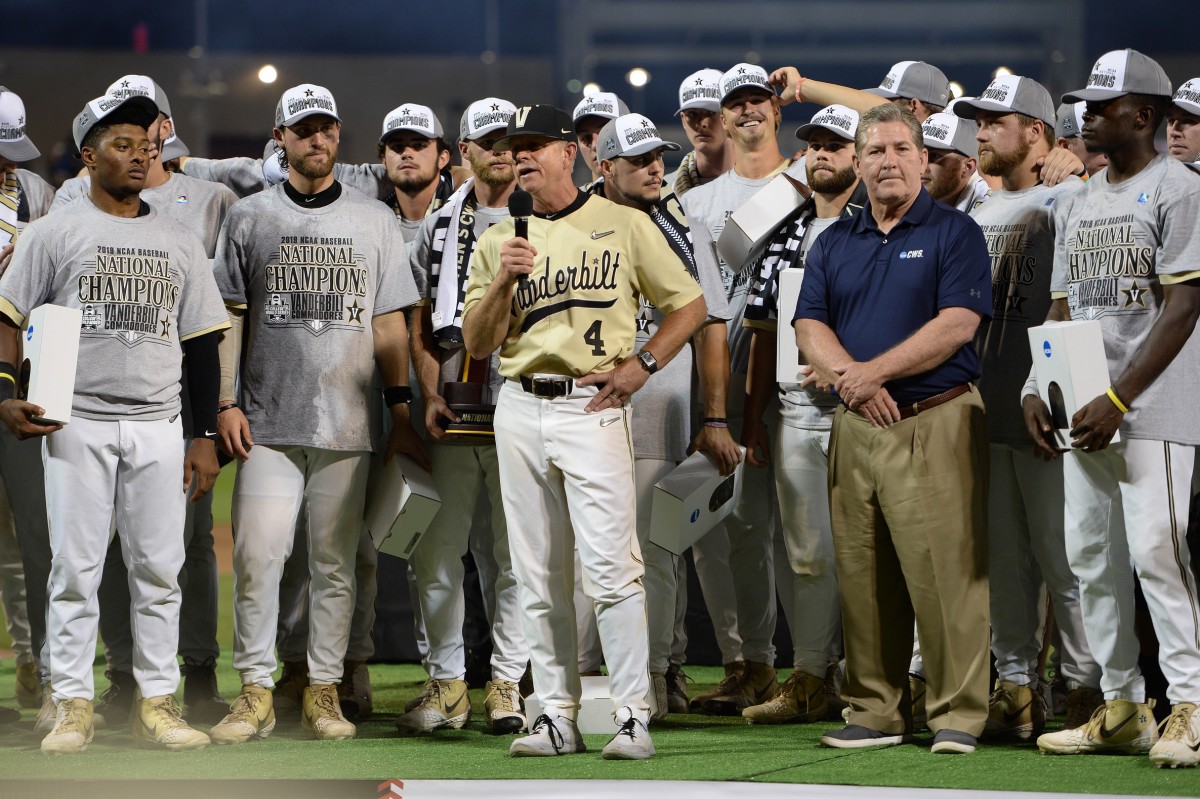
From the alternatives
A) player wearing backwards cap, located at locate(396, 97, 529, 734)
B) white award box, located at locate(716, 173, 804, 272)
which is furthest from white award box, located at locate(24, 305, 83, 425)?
white award box, located at locate(716, 173, 804, 272)

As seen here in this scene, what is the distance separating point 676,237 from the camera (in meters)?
4.64

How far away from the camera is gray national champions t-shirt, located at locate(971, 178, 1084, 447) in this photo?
174 inches

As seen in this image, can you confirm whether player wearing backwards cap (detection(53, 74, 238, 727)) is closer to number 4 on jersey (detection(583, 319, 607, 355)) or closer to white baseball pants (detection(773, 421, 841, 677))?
number 4 on jersey (detection(583, 319, 607, 355))

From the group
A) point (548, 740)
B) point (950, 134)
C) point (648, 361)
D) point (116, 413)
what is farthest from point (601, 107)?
point (548, 740)

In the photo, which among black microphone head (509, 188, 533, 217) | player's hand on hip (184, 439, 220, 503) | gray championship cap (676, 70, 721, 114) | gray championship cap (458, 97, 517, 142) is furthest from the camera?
gray championship cap (676, 70, 721, 114)

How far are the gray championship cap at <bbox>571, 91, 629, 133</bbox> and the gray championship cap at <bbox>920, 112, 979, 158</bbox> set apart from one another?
1364 millimetres

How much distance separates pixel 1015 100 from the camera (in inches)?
180

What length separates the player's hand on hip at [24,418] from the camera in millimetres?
3977

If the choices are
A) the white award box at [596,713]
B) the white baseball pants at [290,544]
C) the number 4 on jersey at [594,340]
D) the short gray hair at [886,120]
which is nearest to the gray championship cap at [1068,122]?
the short gray hair at [886,120]

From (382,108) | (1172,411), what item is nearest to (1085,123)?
(1172,411)

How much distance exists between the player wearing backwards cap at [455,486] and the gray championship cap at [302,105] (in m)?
0.51

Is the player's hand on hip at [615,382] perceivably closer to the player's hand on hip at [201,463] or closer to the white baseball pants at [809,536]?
the white baseball pants at [809,536]

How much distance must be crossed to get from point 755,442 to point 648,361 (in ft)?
3.26

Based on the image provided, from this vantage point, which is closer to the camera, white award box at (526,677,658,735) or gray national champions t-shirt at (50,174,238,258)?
white award box at (526,677,658,735)
